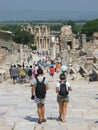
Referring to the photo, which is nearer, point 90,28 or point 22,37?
point 22,37

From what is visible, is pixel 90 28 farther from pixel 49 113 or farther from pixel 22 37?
pixel 49 113

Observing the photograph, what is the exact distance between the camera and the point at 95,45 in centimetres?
5381

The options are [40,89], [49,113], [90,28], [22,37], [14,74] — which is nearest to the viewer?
[40,89]

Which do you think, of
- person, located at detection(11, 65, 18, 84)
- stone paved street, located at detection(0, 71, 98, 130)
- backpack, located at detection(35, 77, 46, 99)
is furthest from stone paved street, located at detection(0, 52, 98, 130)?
person, located at detection(11, 65, 18, 84)

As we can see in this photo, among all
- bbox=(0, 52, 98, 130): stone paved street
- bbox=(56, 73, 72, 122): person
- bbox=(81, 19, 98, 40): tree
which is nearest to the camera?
bbox=(0, 52, 98, 130): stone paved street

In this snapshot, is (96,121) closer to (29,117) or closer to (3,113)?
(29,117)

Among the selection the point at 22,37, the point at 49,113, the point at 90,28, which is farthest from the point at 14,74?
the point at 90,28

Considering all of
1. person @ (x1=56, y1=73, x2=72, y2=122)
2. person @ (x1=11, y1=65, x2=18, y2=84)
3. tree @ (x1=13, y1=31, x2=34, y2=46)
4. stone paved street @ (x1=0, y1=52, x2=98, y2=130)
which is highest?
person @ (x1=56, y1=73, x2=72, y2=122)

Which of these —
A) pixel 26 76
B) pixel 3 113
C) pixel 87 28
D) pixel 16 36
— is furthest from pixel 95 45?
pixel 87 28

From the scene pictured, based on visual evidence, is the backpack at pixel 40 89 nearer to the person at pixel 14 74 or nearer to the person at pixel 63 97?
the person at pixel 63 97

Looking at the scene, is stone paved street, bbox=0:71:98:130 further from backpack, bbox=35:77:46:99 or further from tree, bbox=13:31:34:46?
tree, bbox=13:31:34:46

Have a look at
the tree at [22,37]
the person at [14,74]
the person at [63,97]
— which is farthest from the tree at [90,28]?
the person at [63,97]

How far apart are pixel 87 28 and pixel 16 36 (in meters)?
21.1

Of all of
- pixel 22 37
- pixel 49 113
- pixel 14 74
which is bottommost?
pixel 22 37
